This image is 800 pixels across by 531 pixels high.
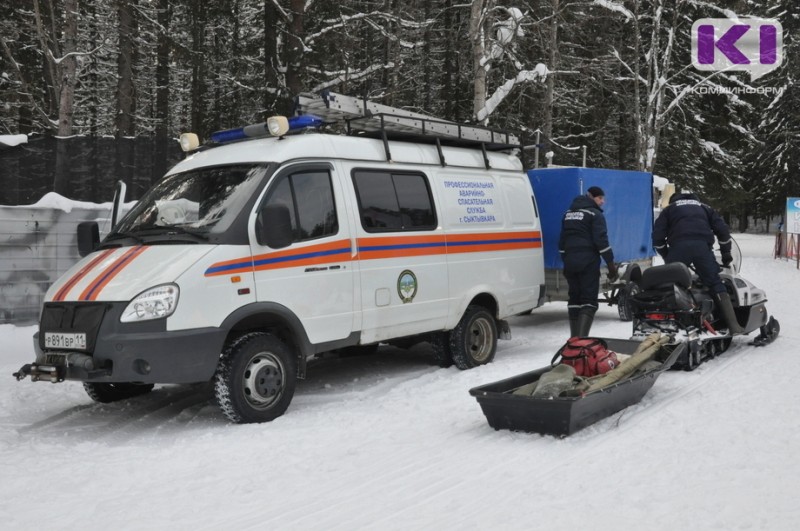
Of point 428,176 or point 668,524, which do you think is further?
point 428,176

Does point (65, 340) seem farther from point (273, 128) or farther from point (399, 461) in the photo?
point (399, 461)

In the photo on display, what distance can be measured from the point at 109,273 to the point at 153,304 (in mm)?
579

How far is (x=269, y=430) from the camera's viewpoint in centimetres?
576

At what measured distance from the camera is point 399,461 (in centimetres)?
496

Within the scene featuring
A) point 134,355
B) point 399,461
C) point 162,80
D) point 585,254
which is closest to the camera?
point 399,461

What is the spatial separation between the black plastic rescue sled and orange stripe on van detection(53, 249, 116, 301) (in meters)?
3.31

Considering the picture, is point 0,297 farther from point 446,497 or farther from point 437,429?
point 446,497

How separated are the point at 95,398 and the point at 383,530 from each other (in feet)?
13.4

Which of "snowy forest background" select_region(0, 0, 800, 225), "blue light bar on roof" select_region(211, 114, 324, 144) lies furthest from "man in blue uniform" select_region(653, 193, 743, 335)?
"snowy forest background" select_region(0, 0, 800, 225)

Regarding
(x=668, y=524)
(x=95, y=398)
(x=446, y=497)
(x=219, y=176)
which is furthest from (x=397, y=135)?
(x=668, y=524)

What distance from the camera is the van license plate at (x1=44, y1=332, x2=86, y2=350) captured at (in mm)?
5539

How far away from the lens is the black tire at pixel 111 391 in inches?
264

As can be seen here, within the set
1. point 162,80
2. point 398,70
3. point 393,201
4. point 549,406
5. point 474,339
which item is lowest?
point 474,339

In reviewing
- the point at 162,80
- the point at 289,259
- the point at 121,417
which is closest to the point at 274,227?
the point at 289,259
